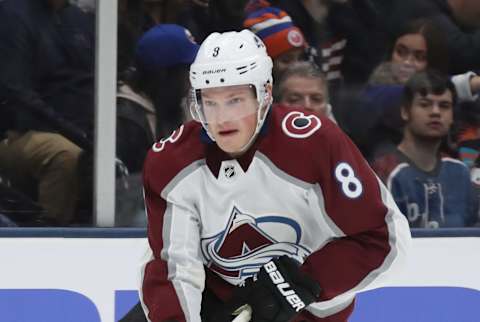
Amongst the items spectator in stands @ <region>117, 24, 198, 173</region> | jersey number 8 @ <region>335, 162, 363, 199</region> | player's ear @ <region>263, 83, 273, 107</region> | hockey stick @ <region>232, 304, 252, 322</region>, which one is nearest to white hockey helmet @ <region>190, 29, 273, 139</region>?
player's ear @ <region>263, 83, 273, 107</region>

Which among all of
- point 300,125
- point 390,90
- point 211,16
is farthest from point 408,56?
point 300,125

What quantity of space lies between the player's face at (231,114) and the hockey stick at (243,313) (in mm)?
322

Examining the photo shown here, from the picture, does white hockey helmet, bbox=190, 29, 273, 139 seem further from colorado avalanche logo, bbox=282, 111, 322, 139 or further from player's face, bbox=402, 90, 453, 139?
player's face, bbox=402, 90, 453, 139

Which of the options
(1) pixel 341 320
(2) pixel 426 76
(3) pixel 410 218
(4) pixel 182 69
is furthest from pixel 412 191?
(1) pixel 341 320

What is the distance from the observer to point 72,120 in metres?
3.79

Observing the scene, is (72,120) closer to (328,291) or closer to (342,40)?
(342,40)

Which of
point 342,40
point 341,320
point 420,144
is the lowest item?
point 341,320

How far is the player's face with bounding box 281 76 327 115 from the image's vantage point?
12.6 ft

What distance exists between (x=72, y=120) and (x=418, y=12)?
42.5 inches

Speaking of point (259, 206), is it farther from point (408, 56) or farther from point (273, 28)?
point (408, 56)

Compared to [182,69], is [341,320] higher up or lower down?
lower down

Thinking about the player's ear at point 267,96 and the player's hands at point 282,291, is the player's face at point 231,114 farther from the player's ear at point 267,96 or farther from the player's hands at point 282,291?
the player's hands at point 282,291

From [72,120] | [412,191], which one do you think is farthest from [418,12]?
[72,120]

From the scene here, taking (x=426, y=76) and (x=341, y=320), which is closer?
(x=341, y=320)
